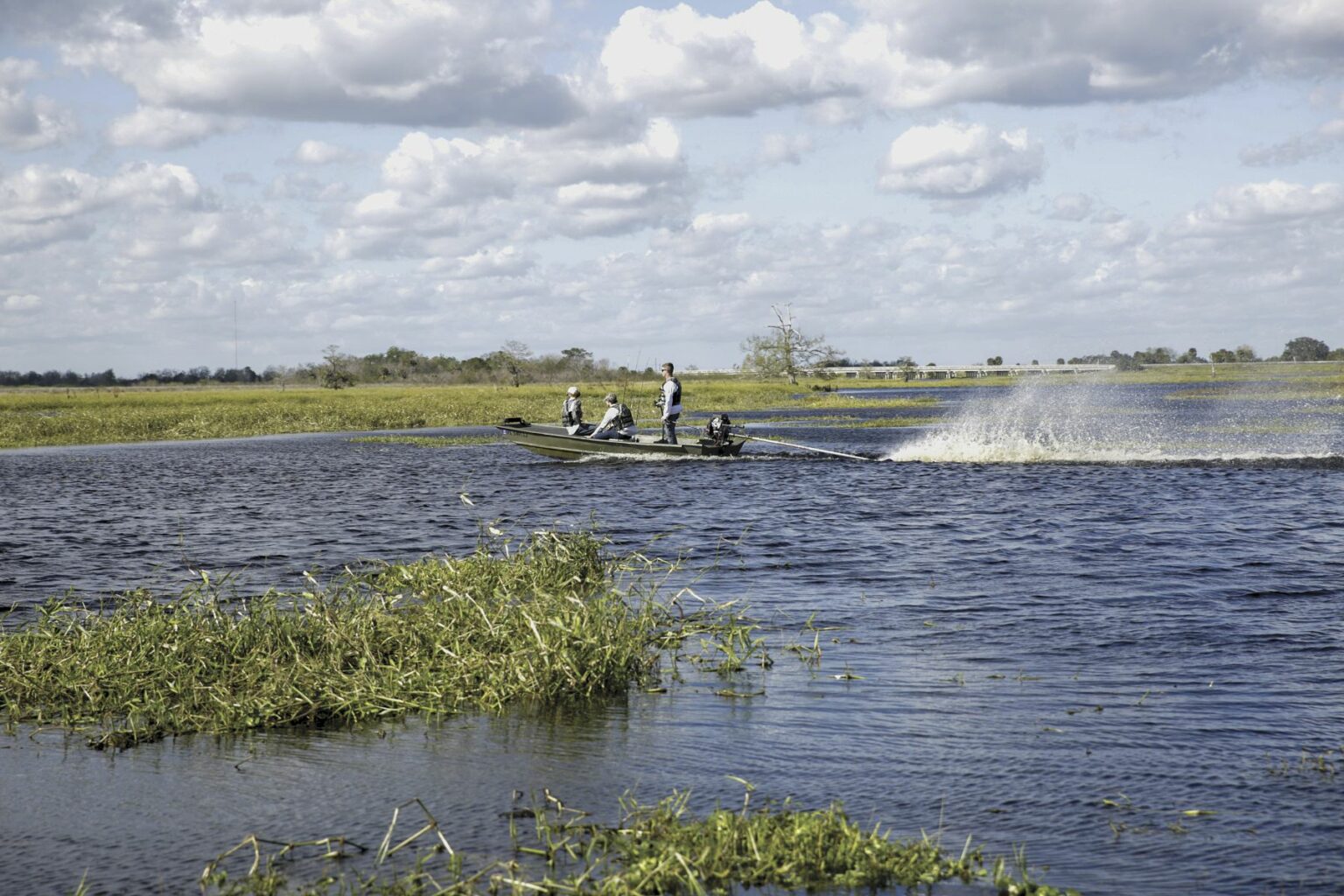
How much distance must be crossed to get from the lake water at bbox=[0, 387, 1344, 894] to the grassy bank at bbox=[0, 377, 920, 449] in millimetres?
32089

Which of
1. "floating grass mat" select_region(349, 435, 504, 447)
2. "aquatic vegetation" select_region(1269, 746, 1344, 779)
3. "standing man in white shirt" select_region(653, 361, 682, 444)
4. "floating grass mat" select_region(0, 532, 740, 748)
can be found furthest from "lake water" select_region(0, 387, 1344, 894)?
"floating grass mat" select_region(349, 435, 504, 447)

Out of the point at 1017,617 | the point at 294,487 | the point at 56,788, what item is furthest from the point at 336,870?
the point at 294,487

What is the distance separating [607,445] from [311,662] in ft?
78.4

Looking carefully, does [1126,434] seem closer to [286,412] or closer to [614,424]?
[614,424]

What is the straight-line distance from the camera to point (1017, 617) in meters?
13.9

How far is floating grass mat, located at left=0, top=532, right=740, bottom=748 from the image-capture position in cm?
969

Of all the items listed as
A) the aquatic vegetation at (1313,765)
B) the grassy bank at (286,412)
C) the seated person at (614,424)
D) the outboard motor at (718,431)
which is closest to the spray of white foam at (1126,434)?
the outboard motor at (718,431)

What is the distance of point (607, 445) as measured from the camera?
111 feet

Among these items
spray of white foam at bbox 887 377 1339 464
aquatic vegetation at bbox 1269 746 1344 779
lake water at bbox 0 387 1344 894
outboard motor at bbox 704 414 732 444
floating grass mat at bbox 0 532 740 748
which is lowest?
aquatic vegetation at bbox 1269 746 1344 779

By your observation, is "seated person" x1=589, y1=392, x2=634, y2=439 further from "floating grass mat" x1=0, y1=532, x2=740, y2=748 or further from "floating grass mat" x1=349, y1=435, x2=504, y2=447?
"floating grass mat" x1=0, y1=532, x2=740, y2=748

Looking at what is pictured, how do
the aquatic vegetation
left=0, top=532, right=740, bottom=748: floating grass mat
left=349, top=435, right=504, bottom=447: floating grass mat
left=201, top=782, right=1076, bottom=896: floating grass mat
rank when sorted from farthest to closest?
1. left=349, top=435, right=504, bottom=447: floating grass mat
2. left=0, top=532, right=740, bottom=748: floating grass mat
3. the aquatic vegetation
4. left=201, top=782, right=1076, bottom=896: floating grass mat

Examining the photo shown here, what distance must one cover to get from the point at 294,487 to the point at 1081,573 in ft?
68.8

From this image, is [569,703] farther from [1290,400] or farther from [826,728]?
[1290,400]

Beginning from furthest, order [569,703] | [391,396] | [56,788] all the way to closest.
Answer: [391,396], [569,703], [56,788]
